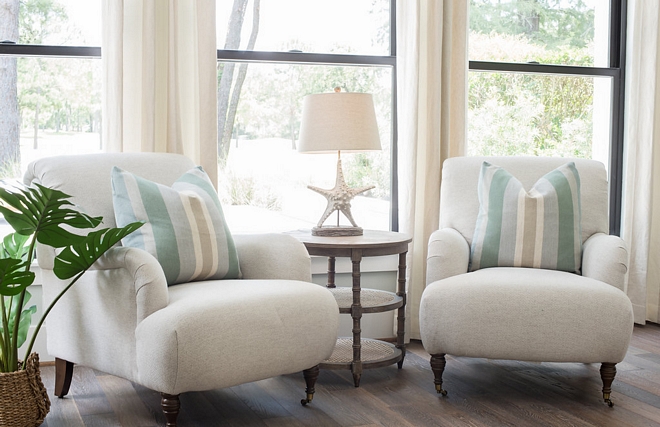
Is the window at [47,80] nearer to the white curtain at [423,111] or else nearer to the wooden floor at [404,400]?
the wooden floor at [404,400]

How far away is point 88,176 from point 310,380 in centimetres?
110

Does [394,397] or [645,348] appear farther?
[645,348]

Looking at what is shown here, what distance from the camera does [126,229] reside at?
229 centimetres

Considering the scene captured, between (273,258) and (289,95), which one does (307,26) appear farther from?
(273,258)

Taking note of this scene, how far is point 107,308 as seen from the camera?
2.36 meters

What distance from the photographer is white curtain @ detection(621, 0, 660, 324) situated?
3928 millimetres

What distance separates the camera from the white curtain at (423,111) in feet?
11.6

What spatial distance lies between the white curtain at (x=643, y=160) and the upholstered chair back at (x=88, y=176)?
2581 millimetres

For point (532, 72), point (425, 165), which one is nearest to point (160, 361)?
point (425, 165)

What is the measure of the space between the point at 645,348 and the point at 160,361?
7.90 ft

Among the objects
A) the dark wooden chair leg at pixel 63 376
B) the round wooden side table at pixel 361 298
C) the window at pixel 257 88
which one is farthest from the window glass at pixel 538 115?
the dark wooden chair leg at pixel 63 376

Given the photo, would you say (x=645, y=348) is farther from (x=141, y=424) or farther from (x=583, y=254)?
(x=141, y=424)

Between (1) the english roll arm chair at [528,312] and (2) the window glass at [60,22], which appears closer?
(1) the english roll arm chair at [528,312]

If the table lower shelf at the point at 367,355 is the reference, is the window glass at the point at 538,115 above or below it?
above
